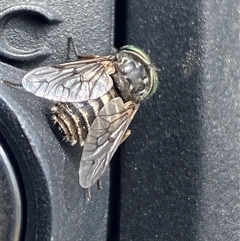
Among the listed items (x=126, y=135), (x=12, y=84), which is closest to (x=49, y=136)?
(x=12, y=84)

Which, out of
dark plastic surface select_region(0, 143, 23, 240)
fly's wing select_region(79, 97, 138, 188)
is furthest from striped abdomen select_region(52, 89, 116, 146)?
dark plastic surface select_region(0, 143, 23, 240)

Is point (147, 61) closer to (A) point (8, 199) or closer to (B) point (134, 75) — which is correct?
(B) point (134, 75)

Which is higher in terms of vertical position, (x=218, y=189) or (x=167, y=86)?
(x=167, y=86)

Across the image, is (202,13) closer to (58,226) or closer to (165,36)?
(165,36)

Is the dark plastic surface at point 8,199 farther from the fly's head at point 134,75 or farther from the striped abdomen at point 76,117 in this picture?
the fly's head at point 134,75

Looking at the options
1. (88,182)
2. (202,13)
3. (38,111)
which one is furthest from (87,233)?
(202,13)

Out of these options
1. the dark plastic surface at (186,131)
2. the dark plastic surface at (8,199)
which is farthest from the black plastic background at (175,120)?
the dark plastic surface at (8,199)
